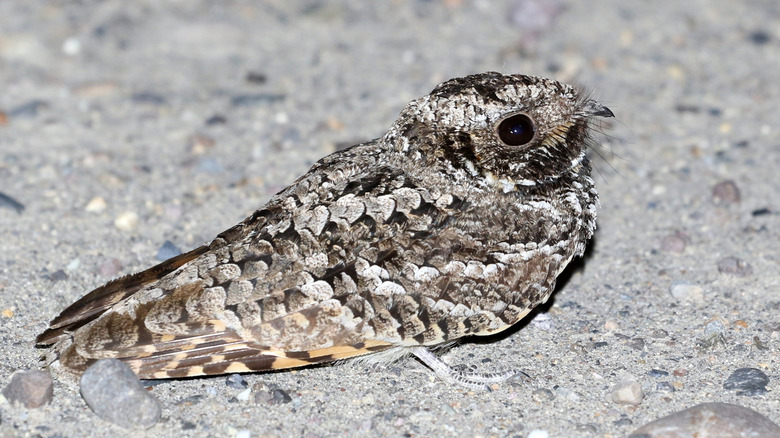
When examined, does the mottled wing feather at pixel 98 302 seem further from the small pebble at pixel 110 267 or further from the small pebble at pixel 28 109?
the small pebble at pixel 28 109

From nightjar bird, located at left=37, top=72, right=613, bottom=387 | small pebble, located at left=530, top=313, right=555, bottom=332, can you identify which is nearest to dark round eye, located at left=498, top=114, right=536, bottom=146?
nightjar bird, located at left=37, top=72, right=613, bottom=387

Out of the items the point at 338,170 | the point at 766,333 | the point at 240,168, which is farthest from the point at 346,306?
the point at 240,168

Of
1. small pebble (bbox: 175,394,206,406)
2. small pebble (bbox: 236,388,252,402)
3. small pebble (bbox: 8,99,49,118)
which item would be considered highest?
small pebble (bbox: 8,99,49,118)

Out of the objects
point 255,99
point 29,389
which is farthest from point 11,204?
point 255,99

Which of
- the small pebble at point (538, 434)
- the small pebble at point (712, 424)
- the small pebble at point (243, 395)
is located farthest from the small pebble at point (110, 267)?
the small pebble at point (712, 424)

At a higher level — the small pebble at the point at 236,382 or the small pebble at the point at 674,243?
the small pebble at the point at 674,243

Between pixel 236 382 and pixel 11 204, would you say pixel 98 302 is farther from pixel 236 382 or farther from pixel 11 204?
pixel 11 204

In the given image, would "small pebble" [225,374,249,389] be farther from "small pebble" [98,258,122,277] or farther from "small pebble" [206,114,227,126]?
"small pebble" [206,114,227,126]
